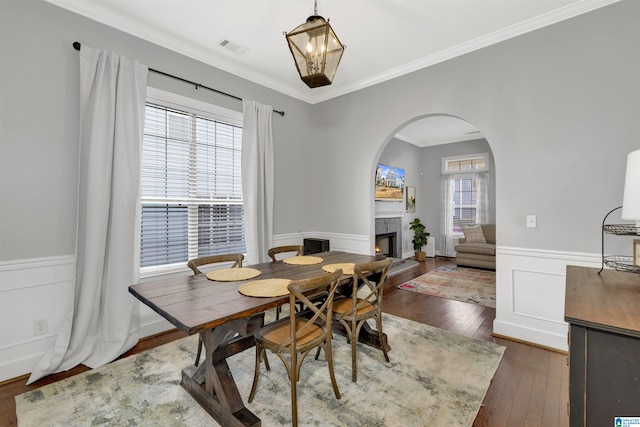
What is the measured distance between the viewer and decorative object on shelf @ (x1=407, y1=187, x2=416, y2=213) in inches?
277

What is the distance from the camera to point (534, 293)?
2.68 meters

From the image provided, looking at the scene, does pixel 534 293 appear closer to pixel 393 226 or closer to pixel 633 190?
pixel 633 190

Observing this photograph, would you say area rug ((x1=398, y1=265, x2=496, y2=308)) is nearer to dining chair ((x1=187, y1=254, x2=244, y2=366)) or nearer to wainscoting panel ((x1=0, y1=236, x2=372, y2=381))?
dining chair ((x1=187, y1=254, x2=244, y2=366))

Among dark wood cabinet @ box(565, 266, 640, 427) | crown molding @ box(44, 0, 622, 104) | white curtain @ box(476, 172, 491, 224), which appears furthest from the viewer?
white curtain @ box(476, 172, 491, 224)

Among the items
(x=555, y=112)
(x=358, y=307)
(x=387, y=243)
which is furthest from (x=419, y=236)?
(x=358, y=307)

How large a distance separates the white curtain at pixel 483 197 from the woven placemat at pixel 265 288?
6.04m

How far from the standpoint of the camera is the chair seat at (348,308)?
222cm

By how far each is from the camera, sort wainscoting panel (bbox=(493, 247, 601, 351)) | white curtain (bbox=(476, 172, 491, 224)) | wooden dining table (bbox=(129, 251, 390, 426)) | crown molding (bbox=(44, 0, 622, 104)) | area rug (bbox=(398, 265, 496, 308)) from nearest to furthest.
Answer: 1. wooden dining table (bbox=(129, 251, 390, 426))
2. crown molding (bbox=(44, 0, 622, 104))
3. wainscoting panel (bbox=(493, 247, 601, 351))
4. area rug (bbox=(398, 265, 496, 308))
5. white curtain (bbox=(476, 172, 491, 224))

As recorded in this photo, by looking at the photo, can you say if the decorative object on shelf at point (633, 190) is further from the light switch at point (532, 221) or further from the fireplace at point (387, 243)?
the fireplace at point (387, 243)

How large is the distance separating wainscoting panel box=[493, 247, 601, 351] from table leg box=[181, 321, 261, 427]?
2.50m

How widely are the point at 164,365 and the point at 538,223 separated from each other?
3.46 meters

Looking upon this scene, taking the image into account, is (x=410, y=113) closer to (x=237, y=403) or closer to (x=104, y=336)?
(x=237, y=403)

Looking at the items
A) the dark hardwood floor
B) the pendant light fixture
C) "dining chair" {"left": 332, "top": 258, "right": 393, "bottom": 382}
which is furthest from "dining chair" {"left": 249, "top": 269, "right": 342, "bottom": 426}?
the pendant light fixture

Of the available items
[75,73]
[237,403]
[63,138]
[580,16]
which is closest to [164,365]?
[237,403]
